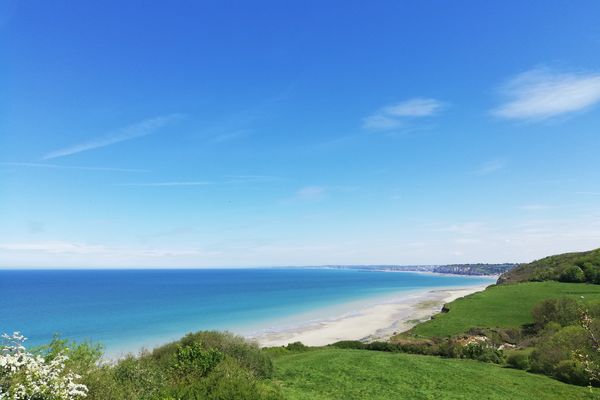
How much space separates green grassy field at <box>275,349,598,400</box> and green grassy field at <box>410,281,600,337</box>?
23.6m

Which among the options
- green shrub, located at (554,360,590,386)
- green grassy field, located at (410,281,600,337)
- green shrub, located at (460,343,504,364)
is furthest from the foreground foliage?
green grassy field, located at (410,281,600,337)

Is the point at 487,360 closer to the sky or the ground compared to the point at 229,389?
closer to the ground

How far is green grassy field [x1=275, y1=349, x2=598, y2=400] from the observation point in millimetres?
22172

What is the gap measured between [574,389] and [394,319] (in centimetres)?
6090

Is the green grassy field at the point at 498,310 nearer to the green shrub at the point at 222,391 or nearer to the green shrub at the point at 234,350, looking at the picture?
the green shrub at the point at 234,350

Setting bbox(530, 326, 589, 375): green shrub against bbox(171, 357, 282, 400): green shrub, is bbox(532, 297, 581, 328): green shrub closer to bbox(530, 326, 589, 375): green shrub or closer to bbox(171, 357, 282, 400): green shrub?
bbox(530, 326, 589, 375): green shrub

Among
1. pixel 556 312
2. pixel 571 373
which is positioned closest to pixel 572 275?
pixel 556 312

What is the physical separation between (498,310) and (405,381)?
4380 cm

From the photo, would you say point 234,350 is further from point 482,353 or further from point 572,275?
point 572,275

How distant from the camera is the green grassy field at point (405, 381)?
22172mm

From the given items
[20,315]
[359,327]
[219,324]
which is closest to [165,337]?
[219,324]

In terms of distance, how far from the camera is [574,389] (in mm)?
22922

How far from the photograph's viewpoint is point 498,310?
61406mm

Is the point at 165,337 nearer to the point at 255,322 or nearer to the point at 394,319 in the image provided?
the point at 255,322
